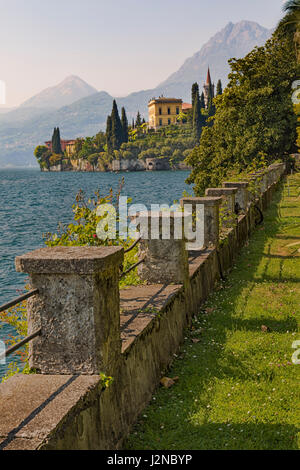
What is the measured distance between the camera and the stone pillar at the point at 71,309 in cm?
336

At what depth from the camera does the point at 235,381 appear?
4809 millimetres

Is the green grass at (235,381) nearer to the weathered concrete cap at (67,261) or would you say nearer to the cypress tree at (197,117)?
the weathered concrete cap at (67,261)

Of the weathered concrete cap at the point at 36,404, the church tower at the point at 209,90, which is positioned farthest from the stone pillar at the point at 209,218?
the church tower at the point at 209,90

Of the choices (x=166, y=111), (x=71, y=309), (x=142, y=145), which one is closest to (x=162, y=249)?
(x=71, y=309)

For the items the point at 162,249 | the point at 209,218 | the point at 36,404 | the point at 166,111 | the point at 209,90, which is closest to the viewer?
the point at 36,404

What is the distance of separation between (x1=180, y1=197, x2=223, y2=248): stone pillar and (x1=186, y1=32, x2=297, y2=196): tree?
23.8 metres

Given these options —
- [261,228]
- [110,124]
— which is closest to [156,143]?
[110,124]

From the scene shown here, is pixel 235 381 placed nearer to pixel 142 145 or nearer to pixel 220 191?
pixel 220 191

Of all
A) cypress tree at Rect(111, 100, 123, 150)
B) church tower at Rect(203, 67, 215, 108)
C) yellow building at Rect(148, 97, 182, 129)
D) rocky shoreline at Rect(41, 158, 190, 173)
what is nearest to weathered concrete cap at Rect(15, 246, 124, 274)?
church tower at Rect(203, 67, 215, 108)

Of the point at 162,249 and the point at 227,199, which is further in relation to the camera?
the point at 227,199

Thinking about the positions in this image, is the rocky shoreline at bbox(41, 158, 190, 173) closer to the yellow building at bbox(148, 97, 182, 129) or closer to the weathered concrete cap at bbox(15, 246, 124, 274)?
the yellow building at bbox(148, 97, 182, 129)

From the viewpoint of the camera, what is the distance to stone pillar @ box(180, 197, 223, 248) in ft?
28.1

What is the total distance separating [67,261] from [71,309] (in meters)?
0.35
